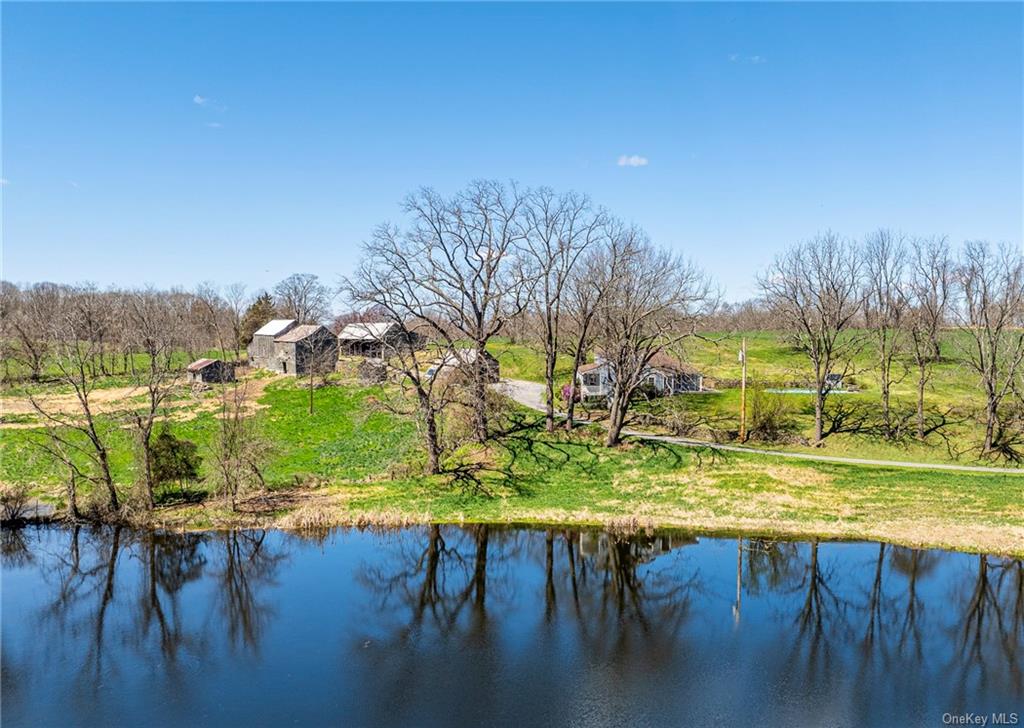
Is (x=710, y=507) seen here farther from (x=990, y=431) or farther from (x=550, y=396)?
(x=990, y=431)

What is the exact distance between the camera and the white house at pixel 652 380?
48.7 m

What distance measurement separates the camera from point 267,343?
6419 centimetres

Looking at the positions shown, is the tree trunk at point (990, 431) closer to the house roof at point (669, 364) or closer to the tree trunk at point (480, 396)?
the house roof at point (669, 364)

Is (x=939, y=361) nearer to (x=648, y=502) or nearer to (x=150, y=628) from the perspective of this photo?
(x=648, y=502)

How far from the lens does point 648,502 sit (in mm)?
29375

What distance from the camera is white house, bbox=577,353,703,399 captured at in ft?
160

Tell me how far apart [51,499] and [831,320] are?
4089 centimetres

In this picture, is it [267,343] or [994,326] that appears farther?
[267,343]

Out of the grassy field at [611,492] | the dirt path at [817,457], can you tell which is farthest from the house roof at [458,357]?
the dirt path at [817,457]

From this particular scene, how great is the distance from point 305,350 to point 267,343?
816 cm

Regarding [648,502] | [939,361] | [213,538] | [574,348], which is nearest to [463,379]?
[574,348]

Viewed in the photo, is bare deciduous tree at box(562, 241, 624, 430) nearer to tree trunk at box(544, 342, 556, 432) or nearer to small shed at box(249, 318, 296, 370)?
tree trunk at box(544, 342, 556, 432)

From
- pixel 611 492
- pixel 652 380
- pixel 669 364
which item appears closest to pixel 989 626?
pixel 611 492

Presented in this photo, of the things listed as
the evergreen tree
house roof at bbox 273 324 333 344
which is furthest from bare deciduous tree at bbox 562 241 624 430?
the evergreen tree
